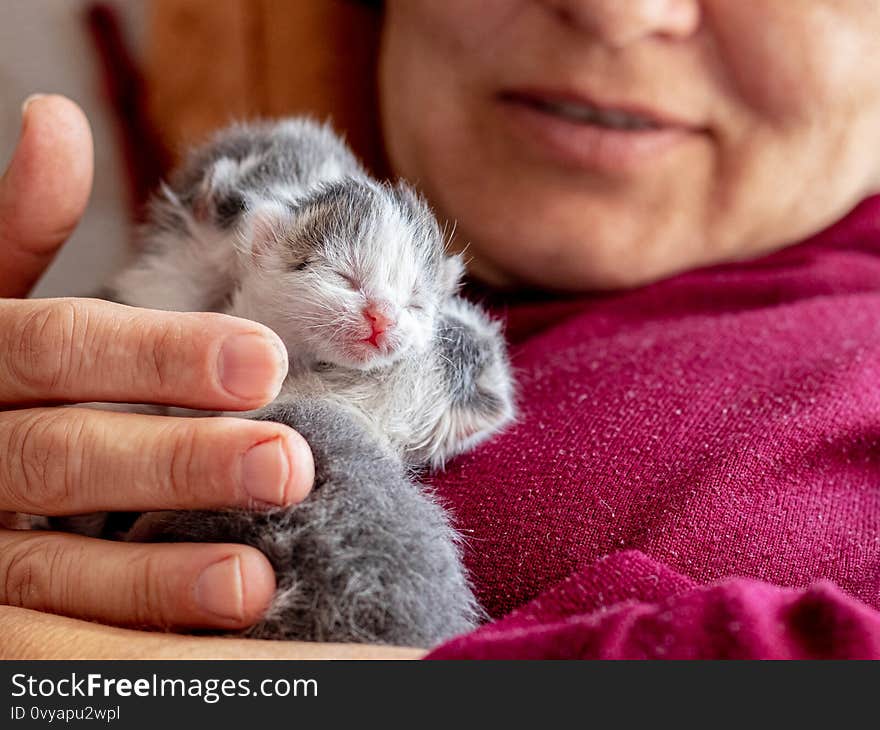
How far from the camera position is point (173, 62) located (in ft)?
4.58

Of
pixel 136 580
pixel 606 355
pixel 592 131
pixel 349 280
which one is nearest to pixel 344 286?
pixel 349 280

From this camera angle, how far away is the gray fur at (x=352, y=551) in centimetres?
52

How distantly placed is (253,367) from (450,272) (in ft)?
0.45

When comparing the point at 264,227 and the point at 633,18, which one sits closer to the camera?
the point at 264,227

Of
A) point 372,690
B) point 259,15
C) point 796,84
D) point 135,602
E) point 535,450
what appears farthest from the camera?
point 259,15

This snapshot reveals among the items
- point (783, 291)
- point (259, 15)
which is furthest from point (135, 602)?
point (259, 15)

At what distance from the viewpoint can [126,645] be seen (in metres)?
0.56

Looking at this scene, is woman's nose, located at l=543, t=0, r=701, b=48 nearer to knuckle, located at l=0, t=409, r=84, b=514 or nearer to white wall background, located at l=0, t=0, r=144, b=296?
knuckle, located at l=0, t=409, r=84, b=514

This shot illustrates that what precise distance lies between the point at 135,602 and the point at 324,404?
0.18 m

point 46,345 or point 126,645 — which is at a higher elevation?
point 46,345

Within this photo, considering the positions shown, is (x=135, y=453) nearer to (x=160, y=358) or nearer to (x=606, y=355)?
(x=160, y=358)

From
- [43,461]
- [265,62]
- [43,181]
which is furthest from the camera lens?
[265,62]

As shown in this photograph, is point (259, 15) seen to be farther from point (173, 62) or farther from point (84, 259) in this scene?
point (84, 259)

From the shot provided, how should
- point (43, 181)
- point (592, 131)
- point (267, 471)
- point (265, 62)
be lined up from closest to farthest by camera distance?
point (267, 471) < point (43, 181) < point (592, 131) < point (265, 62)
